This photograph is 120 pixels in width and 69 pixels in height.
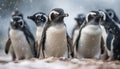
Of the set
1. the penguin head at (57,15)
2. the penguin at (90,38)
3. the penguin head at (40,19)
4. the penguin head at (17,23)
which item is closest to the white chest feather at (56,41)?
the penguin head at (57,15)

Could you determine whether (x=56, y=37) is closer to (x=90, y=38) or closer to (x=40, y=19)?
(x=90, y=38)

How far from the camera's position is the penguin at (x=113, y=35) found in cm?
585

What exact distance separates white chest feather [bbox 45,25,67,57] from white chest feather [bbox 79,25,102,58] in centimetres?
24

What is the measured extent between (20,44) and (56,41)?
2.14 ft

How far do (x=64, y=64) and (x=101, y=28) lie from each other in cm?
178

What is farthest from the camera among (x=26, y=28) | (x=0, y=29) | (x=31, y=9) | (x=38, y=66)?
(x=31, y=9)

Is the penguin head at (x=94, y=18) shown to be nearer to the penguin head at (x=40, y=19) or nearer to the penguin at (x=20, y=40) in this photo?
the penguin at (x=20, y=40)

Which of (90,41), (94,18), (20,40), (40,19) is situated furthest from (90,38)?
(40,19)

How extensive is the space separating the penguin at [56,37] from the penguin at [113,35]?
537 millimetres

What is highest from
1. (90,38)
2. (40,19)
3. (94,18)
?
(94,18)

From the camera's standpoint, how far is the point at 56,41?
5805 millimetres

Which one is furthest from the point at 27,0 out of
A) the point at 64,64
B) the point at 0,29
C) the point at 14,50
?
the point at 64,64

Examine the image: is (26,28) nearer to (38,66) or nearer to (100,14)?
(100,14)

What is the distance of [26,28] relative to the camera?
6324 millimetres
